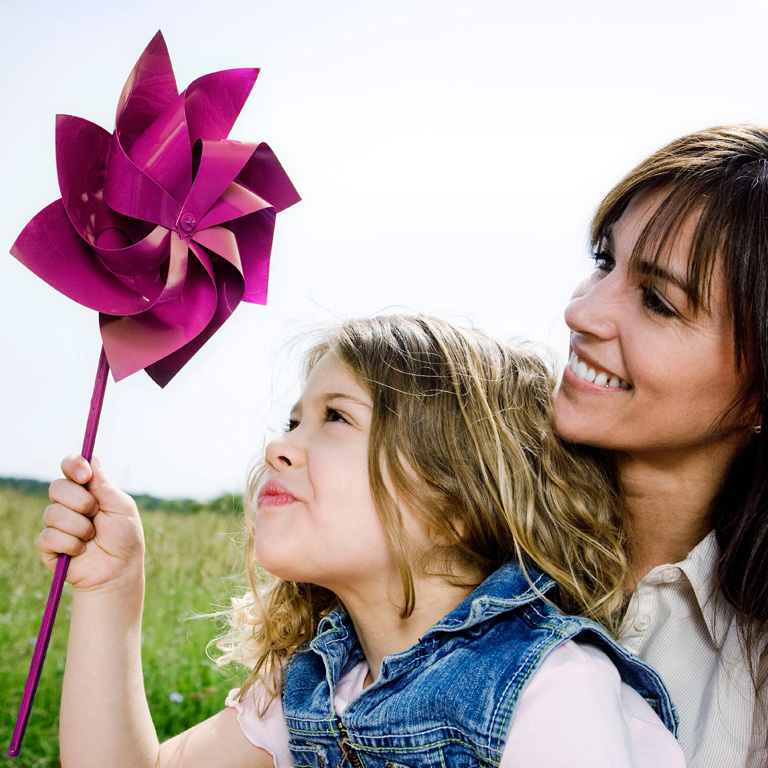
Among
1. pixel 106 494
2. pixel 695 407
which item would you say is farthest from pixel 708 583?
pixel 106 494

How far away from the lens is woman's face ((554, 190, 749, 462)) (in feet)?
4.42

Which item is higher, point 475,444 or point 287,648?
point 475,444

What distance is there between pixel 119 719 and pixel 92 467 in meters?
0.45

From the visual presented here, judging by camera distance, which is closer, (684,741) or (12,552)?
(684,741)

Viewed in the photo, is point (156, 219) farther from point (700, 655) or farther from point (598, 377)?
point (700, 655)

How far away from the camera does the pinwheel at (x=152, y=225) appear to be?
131cm

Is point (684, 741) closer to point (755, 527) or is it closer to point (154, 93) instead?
point (755, 527)

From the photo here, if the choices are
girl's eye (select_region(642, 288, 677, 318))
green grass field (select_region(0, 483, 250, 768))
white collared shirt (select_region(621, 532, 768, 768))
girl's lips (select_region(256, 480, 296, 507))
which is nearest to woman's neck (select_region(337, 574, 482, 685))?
girl's lips (select_region(256, 480, 296, 507))

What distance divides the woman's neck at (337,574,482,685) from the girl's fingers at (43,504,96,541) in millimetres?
453

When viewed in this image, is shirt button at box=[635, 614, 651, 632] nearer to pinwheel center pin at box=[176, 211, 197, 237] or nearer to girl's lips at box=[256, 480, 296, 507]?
girl's lips at box=[256, 480, 296, 507]

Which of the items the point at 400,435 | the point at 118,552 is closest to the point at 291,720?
the point at 118,552

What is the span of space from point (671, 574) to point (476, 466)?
1.28 ft

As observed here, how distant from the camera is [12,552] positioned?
3281 millimetres

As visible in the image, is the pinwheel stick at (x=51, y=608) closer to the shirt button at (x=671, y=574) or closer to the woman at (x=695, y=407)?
the woman at (x=695, y=407)
